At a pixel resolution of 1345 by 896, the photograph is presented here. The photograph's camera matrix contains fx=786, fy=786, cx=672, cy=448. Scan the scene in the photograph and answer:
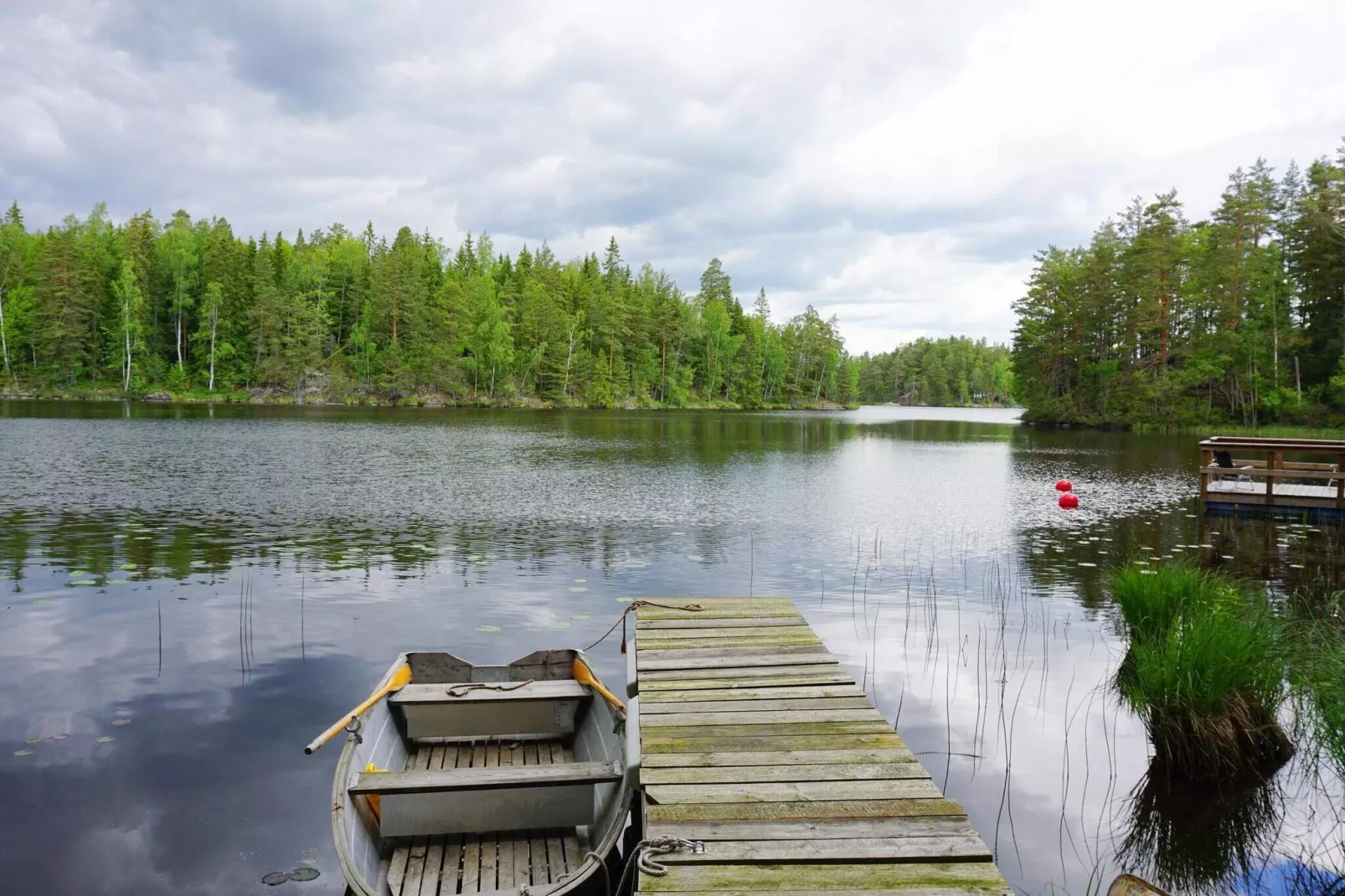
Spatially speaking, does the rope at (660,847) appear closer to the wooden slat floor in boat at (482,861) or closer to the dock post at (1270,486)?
the wooden slat floor in boat at (482,861)

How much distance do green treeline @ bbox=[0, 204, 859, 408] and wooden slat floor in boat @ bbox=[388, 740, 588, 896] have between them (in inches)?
3277

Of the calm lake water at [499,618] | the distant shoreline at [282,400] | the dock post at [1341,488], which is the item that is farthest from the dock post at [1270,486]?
the distant shoreline at [282,400]

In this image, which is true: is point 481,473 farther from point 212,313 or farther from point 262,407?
point 212,313

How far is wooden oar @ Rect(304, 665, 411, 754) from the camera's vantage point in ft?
16.0

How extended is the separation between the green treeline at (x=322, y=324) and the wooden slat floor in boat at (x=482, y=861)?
3277 inches

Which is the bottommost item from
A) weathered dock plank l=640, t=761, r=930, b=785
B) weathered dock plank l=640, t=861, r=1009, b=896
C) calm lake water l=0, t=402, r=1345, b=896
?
calm lake water l=0, t=402, r=1345, b=896

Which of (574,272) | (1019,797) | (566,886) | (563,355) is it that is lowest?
(1019,797)

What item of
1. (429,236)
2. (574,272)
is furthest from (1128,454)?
(429,236)

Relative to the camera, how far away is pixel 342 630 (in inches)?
394

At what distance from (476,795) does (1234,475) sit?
76.2 feet

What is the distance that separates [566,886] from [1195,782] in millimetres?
5178

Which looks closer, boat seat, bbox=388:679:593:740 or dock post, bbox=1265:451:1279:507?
boat seat, bbox=388:679:593:740

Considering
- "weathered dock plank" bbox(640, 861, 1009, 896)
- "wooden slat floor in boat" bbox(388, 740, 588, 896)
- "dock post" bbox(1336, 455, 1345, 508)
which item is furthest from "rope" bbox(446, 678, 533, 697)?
"dock post" bbox(1336, 455, 1345, 508)

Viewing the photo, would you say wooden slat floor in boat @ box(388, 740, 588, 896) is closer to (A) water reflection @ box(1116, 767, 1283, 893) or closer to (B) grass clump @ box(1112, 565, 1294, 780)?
(A) water reflection @ box(1116, 767, 1283, 893)
